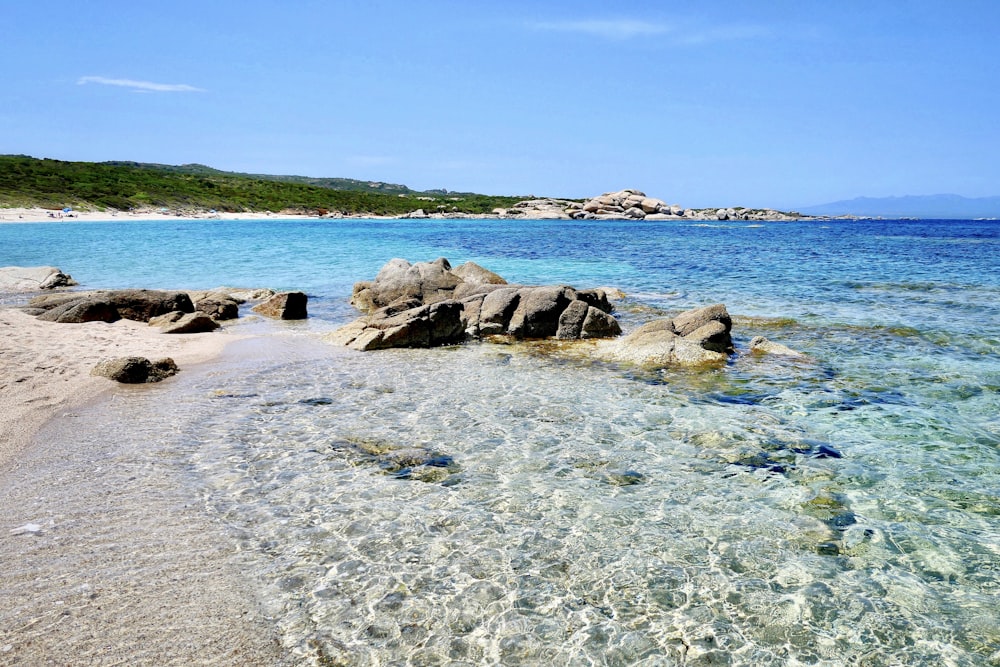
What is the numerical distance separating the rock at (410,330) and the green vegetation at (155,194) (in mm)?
67272

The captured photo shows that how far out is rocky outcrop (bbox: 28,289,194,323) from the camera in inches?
595

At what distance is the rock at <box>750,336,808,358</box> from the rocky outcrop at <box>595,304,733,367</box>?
0.49 meters

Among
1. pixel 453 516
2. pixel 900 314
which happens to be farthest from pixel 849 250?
pixel 453 516

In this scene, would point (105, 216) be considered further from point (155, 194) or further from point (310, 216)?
point (310, 216)

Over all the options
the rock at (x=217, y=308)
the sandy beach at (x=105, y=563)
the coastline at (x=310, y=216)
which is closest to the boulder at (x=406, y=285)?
the rock at (x=217, y=308)

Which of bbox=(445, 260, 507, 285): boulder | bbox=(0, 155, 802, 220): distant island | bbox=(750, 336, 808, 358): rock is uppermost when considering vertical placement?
bbox=(0, 155, 802, 220): distant island

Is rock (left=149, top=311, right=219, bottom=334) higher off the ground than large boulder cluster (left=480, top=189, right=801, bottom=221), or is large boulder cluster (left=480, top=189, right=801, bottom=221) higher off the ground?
large boulder cluster (left=480, top=189, right=801, bottom=221)

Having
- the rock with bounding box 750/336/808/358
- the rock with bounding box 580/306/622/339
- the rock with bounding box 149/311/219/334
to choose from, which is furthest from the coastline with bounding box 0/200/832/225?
the rock with bounding box 750/336/808/358

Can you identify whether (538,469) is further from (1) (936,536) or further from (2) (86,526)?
(2) (86,526)

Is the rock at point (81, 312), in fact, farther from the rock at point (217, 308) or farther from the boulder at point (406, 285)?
the boulder at point (406, 285)

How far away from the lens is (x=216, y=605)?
459cm

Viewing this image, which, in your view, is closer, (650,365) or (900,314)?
(650,365)

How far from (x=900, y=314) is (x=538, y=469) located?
14.7 meters

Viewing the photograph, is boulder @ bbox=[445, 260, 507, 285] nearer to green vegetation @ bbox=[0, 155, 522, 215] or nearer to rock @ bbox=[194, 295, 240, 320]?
rock @ bbox=[194, 295, 240, 320]
